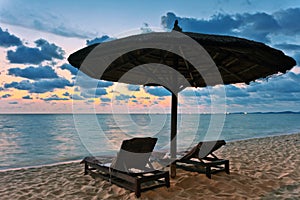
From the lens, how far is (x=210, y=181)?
459 cm

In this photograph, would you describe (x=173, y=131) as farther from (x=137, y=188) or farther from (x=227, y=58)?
(x=227, y=58)

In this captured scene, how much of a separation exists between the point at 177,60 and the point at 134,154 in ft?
5.81

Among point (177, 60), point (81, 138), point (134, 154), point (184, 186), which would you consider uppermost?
point (177, 60)

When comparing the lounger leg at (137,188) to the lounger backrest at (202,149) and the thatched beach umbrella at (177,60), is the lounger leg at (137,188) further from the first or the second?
the lounger backrest at (202,149)

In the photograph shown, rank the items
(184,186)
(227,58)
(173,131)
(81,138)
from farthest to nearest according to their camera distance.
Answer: (81,138) → (173,131) → (227,58) → (184,186)

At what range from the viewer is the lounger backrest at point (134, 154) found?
4.28m

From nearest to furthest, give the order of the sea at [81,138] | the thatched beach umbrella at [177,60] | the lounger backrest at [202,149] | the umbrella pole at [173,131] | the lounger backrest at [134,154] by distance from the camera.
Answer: the thatched beach umbrella at [177,60] < the lounger backrest at [134,154] < the umbrella pole at [173,131] < the lounger backrest at [202,149] < the sea at [81,138]

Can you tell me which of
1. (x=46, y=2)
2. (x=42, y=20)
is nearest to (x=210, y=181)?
(x=46, y=2)

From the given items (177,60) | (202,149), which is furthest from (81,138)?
(177,60)

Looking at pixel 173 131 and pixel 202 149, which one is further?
pixel 202 149

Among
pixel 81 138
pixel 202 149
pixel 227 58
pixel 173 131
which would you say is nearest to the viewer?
pixel 227 58

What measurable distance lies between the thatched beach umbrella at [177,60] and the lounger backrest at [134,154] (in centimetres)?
58

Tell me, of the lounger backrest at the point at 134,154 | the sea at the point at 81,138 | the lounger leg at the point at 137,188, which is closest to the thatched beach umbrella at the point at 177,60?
the lounger backrest at the point at 134,154

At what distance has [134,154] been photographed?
4359 mm
